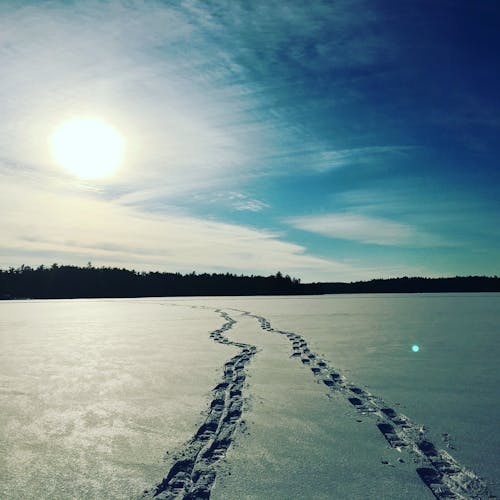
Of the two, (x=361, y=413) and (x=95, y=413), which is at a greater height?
(x=361, y=413)

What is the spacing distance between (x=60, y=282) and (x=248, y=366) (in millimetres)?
101602

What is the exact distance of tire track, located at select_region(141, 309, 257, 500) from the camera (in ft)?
10.9

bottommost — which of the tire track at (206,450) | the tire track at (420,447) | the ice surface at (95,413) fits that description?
the ice surface at (95,413)

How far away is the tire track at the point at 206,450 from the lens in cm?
332

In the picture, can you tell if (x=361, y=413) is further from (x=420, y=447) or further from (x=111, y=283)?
(x=111, y=283)

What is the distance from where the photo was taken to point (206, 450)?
4.08 meters

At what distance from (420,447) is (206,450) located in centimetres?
207

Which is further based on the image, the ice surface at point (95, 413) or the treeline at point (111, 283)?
the treeline at point (111, 283)

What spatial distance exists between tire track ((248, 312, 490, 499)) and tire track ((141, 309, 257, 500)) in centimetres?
158

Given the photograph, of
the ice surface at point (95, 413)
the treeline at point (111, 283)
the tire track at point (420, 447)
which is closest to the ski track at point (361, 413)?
the tire track at point (420, 447)

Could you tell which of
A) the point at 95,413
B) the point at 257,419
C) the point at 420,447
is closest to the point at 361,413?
the point at 420,447

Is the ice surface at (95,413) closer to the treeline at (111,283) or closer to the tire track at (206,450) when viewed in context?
the tire track at (206,450)

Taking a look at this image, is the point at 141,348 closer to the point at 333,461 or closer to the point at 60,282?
the point at 333,461

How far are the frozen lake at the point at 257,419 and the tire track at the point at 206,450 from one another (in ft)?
0.13
